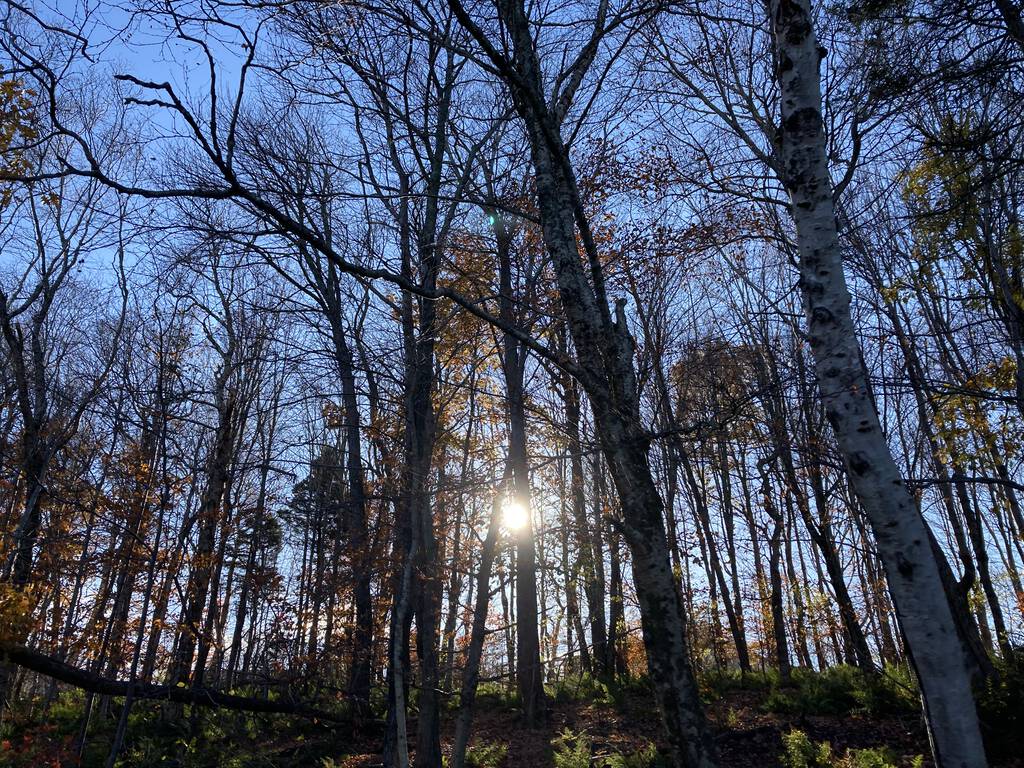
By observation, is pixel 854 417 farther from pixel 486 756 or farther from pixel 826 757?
pixel 486 756

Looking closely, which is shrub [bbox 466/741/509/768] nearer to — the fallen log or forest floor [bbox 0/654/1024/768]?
forest floor [bbox 0/654/1024/768]

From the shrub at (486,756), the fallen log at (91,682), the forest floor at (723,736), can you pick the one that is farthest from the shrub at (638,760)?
the fallen log at (91,682)

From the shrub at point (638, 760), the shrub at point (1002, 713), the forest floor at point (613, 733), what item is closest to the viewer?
the shrub at point (1002, 713)

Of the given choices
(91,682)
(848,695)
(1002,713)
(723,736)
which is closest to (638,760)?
(723,736)

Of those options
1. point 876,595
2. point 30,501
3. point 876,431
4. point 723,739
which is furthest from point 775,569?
point 30,501

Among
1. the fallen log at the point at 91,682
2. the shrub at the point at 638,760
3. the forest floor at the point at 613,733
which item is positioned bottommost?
the shrub at the point at 638,760

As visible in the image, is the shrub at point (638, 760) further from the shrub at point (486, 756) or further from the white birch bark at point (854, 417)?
the white birch bark at point (854, 417)

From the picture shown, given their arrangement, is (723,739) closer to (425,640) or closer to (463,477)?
(425,640)

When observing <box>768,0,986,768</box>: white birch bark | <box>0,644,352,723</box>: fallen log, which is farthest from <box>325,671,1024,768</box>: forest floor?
<box>768,0,986,768</box>: white birch bark

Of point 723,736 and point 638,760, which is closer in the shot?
point 638,760

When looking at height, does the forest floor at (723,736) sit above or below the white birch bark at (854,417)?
below

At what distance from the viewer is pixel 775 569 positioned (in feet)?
42.8

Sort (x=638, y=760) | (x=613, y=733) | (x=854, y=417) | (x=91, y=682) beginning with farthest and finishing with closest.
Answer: (x=613, y=733)
(x=91, y=682)
(x=638, y=760)
(x=854, y=417)

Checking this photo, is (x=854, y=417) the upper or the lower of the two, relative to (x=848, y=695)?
upper
